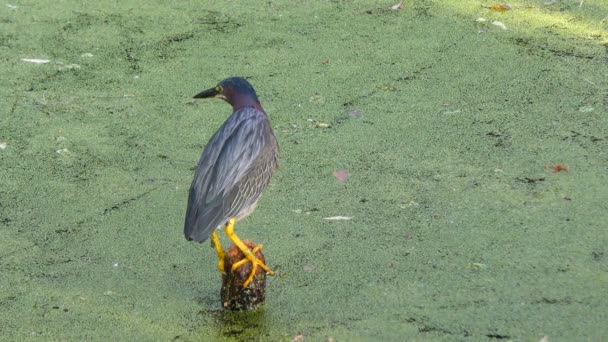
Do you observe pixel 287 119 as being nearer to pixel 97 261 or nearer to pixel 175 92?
pixel 175 92

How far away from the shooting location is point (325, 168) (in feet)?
12.0

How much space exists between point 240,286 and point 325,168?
88 centimetres

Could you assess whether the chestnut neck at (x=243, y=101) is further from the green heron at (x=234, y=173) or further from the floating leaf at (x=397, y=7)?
the floating leaf at (x=397, y=7)

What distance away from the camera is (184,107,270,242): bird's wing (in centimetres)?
295

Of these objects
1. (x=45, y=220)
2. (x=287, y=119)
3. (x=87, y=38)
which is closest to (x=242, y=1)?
(x=87, y=38)

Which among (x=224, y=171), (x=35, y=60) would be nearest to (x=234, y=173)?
(x=224, y=171)

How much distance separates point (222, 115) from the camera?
4.02m

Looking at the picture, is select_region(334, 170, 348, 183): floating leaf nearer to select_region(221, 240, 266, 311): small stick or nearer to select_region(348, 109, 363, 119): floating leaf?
select_region(348, 109, 363, 119): floating leaf

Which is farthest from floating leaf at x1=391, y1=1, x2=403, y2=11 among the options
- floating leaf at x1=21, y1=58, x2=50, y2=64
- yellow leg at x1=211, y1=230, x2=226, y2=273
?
yellow leg at x1=211, y1=230, x2=226, y2=273

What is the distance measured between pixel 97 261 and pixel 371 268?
2.81 ft

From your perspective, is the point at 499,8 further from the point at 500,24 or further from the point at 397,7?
the point at 397,7

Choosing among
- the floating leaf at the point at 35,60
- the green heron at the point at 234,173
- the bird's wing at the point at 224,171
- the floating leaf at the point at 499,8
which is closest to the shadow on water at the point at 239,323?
the green heron at the point at 234,173

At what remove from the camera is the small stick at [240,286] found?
2.87m

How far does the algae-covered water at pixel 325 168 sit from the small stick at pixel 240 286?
0.15ft
